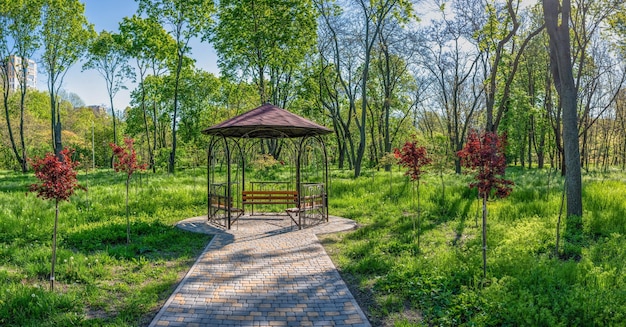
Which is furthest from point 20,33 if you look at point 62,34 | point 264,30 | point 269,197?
point 269,197

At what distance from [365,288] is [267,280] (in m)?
1.46

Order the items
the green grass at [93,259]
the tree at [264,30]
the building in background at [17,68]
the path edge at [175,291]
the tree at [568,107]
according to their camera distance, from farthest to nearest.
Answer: the building in background at [17,68], the tree at [264,30], the tree at [568,107], the green grass at [93,259], the path edge at [175,291]

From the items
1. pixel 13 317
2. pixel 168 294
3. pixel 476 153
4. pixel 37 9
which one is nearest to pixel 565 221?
pixel 476 153

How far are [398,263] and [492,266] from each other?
4.58 ft

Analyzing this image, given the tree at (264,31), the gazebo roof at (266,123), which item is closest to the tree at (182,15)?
the tree at (264,31)

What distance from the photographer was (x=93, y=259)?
6.55 meters

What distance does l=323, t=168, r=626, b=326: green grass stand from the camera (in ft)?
14.2

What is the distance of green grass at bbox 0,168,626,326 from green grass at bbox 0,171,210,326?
0.07ft

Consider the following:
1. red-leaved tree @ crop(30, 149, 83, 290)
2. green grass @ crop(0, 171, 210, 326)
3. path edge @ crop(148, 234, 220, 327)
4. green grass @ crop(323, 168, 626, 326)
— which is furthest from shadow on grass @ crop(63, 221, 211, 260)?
green grass @ crop(323, 168, 626, 326)

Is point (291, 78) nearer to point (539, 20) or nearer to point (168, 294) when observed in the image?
point (539, 20)

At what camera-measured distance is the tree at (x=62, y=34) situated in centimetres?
2559

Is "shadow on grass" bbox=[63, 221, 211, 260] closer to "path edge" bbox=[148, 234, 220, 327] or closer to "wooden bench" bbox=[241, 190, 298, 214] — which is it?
"path edge" bbox=[148, 234, 220, 327]

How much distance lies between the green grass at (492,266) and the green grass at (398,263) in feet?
0.06

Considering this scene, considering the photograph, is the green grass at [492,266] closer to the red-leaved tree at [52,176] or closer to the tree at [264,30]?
the red-leaved tree at [52,176]
